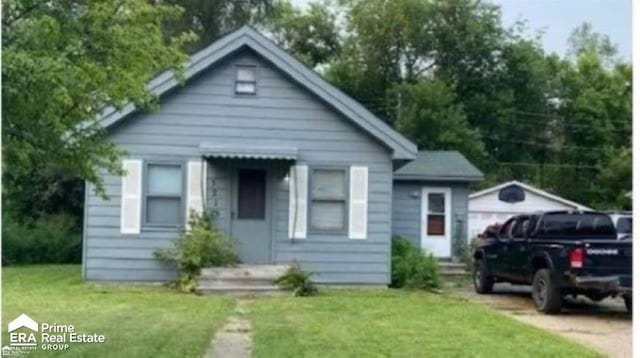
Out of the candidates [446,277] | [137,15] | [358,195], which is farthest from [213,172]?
[137,15]

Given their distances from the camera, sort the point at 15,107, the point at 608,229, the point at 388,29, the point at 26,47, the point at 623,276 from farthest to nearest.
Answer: the point at 388,29 → the point at 608,229 → the point at 623,276 → the point at 26,47 → the point at 15,107

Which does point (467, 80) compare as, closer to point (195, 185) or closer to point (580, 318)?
point (195, 185)

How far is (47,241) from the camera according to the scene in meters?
16.9

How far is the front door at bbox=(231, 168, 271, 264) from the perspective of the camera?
13297 mm

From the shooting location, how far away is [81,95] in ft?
20.6

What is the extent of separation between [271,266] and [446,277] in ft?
13.6

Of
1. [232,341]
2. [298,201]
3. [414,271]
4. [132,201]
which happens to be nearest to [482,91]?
[414,271]

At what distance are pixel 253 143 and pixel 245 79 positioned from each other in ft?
3.24

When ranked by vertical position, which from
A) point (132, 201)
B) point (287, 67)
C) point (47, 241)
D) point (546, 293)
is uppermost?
point (287, 67)

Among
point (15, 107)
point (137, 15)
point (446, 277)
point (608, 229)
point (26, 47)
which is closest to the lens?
point (15, 107)

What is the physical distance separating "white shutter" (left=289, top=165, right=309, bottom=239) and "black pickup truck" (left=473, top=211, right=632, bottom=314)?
8.89 feet

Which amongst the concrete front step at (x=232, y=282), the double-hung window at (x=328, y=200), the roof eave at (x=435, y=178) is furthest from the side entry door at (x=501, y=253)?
the roof eave at (x=435, y=178)

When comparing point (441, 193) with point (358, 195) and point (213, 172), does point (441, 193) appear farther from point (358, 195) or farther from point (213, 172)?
point (213, 172)

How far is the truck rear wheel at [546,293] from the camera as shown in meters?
10.1
